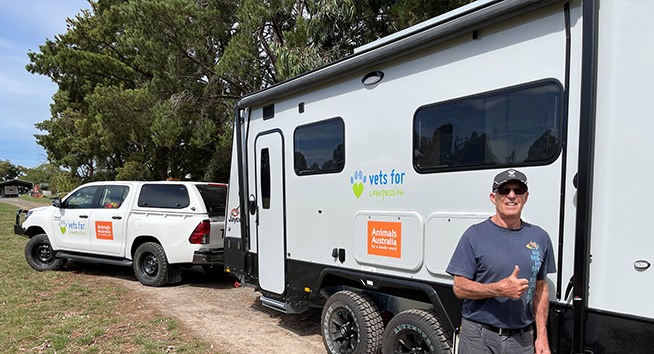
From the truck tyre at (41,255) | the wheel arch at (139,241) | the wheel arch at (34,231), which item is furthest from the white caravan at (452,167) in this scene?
the wheel arch at (34,231)

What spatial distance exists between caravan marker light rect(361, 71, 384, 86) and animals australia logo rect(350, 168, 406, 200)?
32.5 inches

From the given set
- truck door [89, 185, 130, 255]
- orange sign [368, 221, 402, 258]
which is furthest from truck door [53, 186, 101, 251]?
orange sign [368, 221, 402, 258]

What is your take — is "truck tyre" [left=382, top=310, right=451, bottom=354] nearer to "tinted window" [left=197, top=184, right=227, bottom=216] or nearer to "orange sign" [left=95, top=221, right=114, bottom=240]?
"tinted window" [left=197, top=184, right=227, bottom=216]

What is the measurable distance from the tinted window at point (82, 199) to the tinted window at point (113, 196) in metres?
0.30

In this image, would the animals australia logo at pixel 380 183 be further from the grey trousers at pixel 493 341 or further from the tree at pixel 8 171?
the tree at pixel 8 171

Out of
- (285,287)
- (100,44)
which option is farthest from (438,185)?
(100,44)

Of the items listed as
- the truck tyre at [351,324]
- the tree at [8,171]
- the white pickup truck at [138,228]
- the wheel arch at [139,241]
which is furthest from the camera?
the tree at [8,171]

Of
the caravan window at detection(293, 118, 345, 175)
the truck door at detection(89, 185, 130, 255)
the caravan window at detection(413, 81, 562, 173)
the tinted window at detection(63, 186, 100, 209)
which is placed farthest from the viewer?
the tinted window at detection(63, 186, 100, 209)

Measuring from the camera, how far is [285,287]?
4.80 m

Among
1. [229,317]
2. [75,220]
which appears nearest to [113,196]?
[75,220]

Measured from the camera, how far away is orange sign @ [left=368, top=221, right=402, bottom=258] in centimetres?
351

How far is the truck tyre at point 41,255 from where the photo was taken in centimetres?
845

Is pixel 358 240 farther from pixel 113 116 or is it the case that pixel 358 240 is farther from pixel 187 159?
pixel 187 159

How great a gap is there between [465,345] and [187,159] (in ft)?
58.5
